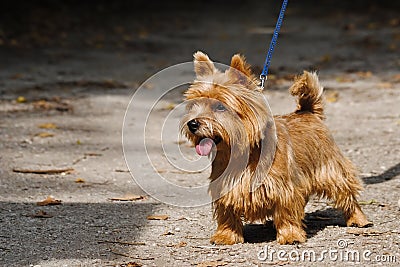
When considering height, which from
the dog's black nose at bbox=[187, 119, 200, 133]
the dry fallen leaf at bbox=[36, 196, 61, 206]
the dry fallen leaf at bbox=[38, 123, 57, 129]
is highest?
the dog's black nose at bbox=[187, 119, 200, 133]

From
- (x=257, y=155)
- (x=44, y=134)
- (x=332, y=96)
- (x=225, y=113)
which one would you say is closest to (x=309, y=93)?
(x=257, y=155)

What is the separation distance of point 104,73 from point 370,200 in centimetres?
755

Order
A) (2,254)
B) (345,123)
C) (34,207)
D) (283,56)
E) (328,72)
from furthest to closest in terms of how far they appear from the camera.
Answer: (283,56) < (328,72) < (345,123) < (34,207) < (2,254)

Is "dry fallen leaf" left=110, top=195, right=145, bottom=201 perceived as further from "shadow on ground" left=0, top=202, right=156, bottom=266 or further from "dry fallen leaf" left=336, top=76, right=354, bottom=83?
"dry fallen leaf" left=336, top=76, right=354, bottom=83

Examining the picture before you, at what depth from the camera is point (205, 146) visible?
4398 mm

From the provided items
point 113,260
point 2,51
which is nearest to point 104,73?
point 2,51

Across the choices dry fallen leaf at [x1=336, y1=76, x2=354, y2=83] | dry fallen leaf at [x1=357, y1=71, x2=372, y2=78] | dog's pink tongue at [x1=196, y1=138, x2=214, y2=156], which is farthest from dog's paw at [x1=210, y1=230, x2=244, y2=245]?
dry fallen leaf at [x1=357, y1=71, x2=372, y2=78]

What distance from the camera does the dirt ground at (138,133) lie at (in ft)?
15.8

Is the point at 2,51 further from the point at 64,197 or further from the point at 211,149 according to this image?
the point at 211,149

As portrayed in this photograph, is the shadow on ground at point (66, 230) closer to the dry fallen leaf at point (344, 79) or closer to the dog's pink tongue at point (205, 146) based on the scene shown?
the dog's pink tongue at point (205, 146)

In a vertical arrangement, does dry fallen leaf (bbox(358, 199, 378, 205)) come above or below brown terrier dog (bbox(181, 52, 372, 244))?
below

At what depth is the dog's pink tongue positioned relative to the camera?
4.40 meters

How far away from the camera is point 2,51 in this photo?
47.2ft

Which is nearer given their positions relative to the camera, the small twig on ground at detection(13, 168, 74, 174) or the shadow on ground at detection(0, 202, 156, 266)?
the shadow on ground at detection(0, 202, 156, 266)
